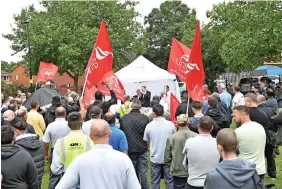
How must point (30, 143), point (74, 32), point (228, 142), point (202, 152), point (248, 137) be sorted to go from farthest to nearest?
1. point (74, 32)
2. point (248, 137)
3. point (30, 143)
4. point (202, 152)
5. point (228, 142)

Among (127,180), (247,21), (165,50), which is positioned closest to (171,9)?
(165,50)

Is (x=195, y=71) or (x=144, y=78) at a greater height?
(x=195, y=71)

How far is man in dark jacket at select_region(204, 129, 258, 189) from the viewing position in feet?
13.7

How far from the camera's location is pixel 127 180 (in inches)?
181

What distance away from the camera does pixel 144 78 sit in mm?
23703

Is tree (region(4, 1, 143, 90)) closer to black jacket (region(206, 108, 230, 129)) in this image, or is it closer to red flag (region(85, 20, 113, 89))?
red flag (region(85, 20, 113, 89))

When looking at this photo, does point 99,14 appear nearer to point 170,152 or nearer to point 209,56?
point 209,56

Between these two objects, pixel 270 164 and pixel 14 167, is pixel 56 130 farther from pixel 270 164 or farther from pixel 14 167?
pixel 270 164

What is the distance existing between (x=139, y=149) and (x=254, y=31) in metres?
21.4

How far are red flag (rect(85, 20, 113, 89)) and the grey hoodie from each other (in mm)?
6444

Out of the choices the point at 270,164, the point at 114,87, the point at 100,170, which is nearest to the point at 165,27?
the point at 114,87

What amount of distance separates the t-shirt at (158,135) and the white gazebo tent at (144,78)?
49.1 ft

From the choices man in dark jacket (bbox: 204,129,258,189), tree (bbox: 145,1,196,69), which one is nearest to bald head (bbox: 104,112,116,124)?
man in dark jacket (bbox: 204,129,258,189)

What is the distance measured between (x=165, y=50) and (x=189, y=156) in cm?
5351
